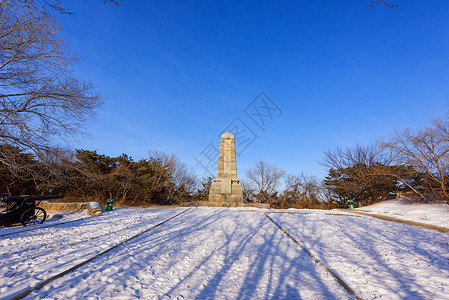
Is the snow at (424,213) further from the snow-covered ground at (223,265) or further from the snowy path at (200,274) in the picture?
the snowy path at (200,274)

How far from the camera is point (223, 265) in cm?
324

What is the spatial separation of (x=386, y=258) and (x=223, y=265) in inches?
111

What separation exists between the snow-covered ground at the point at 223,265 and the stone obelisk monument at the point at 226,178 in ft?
31.5

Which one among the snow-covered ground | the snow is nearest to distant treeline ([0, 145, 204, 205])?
the snow-covered ground

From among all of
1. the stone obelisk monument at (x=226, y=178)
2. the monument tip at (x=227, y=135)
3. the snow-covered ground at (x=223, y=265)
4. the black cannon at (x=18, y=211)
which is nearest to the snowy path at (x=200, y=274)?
the snow-covered ground at (x=223, y=265)

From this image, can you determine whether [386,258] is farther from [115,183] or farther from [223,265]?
[115,183]

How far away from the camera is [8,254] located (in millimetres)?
3441

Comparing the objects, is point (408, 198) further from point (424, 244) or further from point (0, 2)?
point (0, 2)

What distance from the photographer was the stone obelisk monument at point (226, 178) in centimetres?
1477

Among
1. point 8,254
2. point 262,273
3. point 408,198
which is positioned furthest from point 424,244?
point 408,198

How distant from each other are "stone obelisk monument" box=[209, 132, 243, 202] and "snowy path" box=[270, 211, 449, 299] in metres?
→ 9.15

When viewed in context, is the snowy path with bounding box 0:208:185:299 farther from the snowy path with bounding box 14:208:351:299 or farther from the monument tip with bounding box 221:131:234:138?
the monument tip with bounding box 221:131:234:138

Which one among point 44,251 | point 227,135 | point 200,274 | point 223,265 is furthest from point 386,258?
point 227,135

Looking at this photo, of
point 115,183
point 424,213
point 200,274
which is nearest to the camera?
point 200,274
